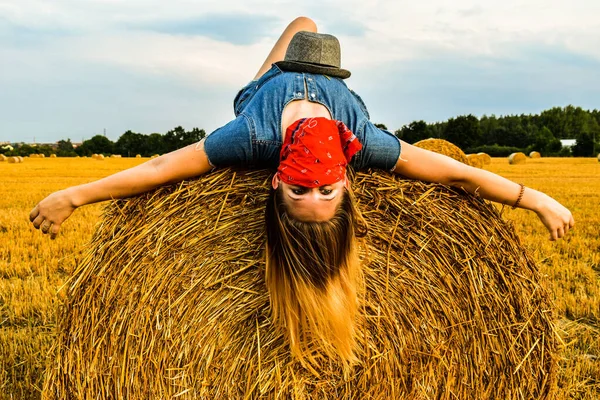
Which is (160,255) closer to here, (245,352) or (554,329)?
(245,352)

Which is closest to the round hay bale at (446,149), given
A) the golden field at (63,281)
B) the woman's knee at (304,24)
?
the golden field at (63,281)

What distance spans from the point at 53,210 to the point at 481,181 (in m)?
2.03

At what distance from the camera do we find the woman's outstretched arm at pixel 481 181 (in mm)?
2746

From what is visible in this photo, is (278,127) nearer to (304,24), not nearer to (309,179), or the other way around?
(309,179)

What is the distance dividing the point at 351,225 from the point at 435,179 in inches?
24.0

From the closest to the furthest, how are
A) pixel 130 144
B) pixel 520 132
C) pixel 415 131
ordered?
pixel 415 131 → pixel 130 144 → pixel 520 132

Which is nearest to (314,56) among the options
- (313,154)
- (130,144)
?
(313,154)

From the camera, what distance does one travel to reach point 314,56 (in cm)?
300

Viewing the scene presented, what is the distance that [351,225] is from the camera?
2455 mm

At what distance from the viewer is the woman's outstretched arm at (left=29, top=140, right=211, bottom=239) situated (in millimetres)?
2590

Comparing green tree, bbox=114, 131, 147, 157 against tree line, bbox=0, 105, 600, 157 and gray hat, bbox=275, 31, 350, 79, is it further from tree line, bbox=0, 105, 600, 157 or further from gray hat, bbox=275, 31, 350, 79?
gray hat, bbox=275, 31, 350, 79

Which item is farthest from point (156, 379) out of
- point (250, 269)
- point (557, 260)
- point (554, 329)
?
point (557, 260)

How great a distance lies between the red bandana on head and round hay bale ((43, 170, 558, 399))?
15.7 inches

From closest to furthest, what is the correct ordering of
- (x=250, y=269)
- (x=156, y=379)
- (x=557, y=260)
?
(x=156, y=379) → (x=250, y=269) → (x=557, y=260)
